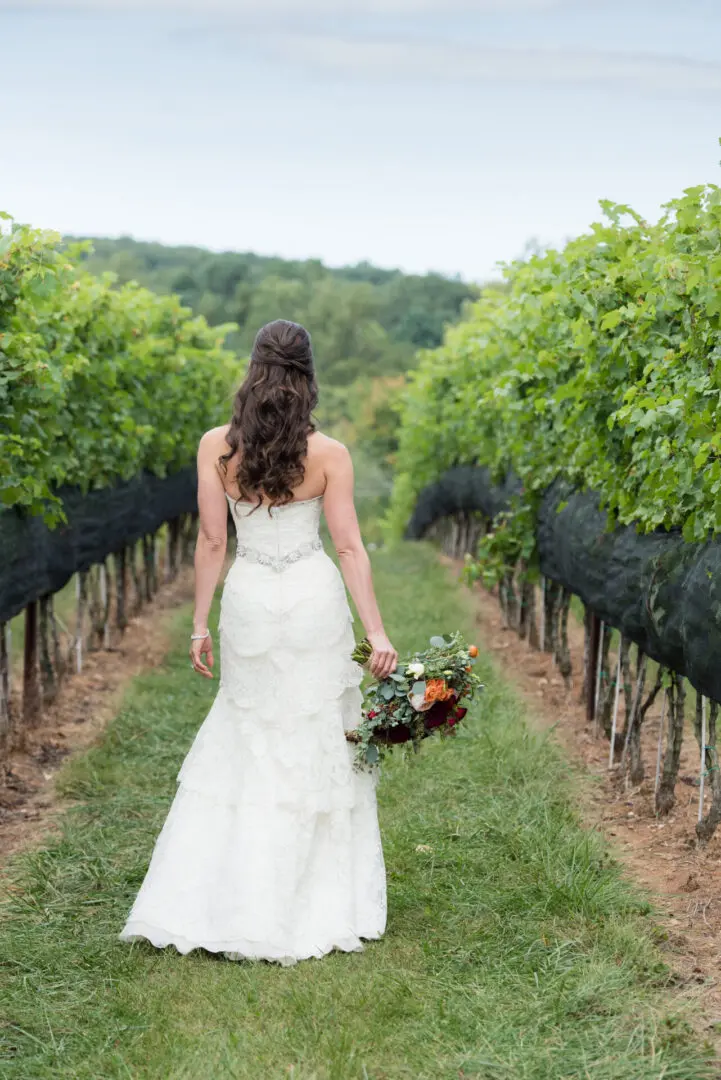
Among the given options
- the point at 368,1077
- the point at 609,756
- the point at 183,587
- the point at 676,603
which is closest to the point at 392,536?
the point at 183,587

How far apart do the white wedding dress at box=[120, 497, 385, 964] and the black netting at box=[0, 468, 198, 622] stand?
9.64 feet

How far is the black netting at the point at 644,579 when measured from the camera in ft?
17.5

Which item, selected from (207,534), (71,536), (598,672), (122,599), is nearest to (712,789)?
(207,534)

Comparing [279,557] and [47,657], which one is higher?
[279,557]

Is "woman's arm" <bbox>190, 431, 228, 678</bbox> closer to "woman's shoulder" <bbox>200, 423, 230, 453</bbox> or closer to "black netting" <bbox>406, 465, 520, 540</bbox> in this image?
"woman's shoulder" <bbox>200, 423, 230, 453</bbox>

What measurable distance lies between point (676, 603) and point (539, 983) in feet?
6.97

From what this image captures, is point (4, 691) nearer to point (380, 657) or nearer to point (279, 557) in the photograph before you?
point (279, 557)

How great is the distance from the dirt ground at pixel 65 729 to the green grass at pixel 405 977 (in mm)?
305

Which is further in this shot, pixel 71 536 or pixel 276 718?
pixel 71 536

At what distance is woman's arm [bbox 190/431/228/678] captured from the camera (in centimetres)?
470

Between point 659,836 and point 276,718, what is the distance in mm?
2554

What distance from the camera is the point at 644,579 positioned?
6.39 meters

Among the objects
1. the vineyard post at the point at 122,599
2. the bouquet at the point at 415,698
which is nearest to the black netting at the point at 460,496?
the vineyard post at the point at 122,599

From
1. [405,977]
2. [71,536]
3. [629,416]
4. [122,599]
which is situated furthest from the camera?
[122,599]
